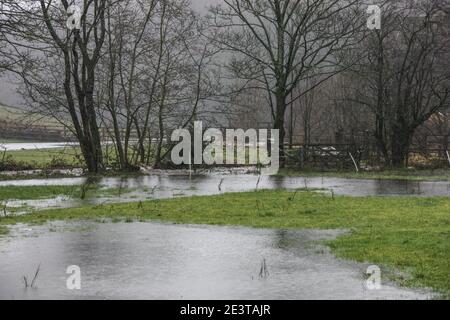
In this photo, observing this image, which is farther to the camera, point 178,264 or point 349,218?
point 349,218

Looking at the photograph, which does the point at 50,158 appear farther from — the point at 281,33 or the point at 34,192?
the point at 34,192

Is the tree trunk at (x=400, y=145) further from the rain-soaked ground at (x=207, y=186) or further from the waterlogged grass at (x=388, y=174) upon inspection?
the rain-soaked ground at (x=207, y=186)

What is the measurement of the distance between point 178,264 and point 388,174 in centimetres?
1783

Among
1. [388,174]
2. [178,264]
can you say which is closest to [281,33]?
[388,174]

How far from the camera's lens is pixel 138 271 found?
8727mm

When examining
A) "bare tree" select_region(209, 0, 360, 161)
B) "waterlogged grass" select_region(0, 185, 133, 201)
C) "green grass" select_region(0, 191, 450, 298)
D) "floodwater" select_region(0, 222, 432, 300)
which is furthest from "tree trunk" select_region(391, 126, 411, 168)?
"floodwater" select_region(0, 222, 432, 300)

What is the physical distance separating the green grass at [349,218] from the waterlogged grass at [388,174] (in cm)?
672

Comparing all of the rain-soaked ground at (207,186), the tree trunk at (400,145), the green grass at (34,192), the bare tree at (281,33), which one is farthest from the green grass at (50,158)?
the tree trunk at (400,145)

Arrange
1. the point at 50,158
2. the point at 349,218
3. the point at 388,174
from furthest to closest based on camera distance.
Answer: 1. the point at 50,158
2. the point at 388,174
3. the point at 349,218

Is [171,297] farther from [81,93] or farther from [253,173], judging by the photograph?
[81,93]

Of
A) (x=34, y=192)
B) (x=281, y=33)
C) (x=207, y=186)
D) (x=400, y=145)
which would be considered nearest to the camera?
(x=34, y=192)

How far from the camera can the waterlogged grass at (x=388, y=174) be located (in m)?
24.0

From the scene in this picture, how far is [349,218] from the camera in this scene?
1334 centimetres
